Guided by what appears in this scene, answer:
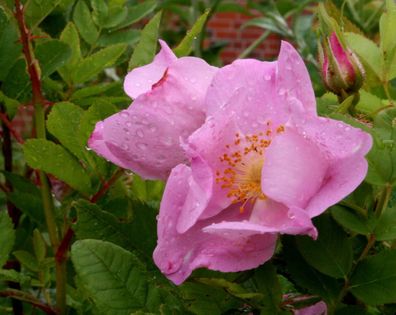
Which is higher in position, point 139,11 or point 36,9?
point 36,9

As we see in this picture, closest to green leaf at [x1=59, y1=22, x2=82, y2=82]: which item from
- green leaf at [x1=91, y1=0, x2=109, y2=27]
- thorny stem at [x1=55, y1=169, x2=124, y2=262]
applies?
green leaf at [x1=91, y1=0, x2=109, y2=27]

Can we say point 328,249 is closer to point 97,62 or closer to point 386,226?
point 386,226

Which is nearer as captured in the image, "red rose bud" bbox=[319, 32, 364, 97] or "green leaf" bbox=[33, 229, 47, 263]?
"red rose bud" bbox=[319, 32, 364, 97]

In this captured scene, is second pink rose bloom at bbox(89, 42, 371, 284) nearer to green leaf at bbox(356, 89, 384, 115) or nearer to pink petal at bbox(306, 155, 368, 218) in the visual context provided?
pink petal at bbox(306, 155, 368, 218)

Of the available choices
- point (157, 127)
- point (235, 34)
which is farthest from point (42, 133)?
point (235, 34)

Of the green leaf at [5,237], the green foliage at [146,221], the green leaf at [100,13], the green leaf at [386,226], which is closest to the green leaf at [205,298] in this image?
the green foliage at [146,221]
